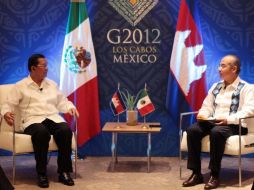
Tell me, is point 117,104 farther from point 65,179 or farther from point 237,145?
point 237,145

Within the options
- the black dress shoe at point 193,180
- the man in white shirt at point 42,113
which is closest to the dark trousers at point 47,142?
the man in white shirt at point 42,113

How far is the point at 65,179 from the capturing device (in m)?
4.83

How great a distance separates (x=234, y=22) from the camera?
602cm

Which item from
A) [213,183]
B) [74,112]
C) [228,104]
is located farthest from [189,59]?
[213,183]

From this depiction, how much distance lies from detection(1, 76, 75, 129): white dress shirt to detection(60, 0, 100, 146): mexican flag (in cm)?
64

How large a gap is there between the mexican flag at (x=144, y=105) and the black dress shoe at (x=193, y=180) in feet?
3.65

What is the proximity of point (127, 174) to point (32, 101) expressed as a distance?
128 centimetres

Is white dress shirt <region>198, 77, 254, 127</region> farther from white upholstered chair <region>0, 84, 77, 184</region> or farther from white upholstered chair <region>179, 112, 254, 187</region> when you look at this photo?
white upholstered chair <region>0, 84, 77, 184</region>

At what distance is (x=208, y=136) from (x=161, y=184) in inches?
26.6

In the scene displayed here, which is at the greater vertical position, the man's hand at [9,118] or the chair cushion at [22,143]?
the man's hand at [9,118]

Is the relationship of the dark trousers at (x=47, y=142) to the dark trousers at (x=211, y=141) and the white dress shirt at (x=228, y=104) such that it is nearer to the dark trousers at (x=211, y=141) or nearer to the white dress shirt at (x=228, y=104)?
the dark trousers at (x=211, y=141)

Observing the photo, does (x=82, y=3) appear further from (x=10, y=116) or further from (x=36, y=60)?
(x=10, y=116)

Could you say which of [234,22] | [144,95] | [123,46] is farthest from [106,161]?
[234,22]

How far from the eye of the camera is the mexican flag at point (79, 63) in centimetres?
591
